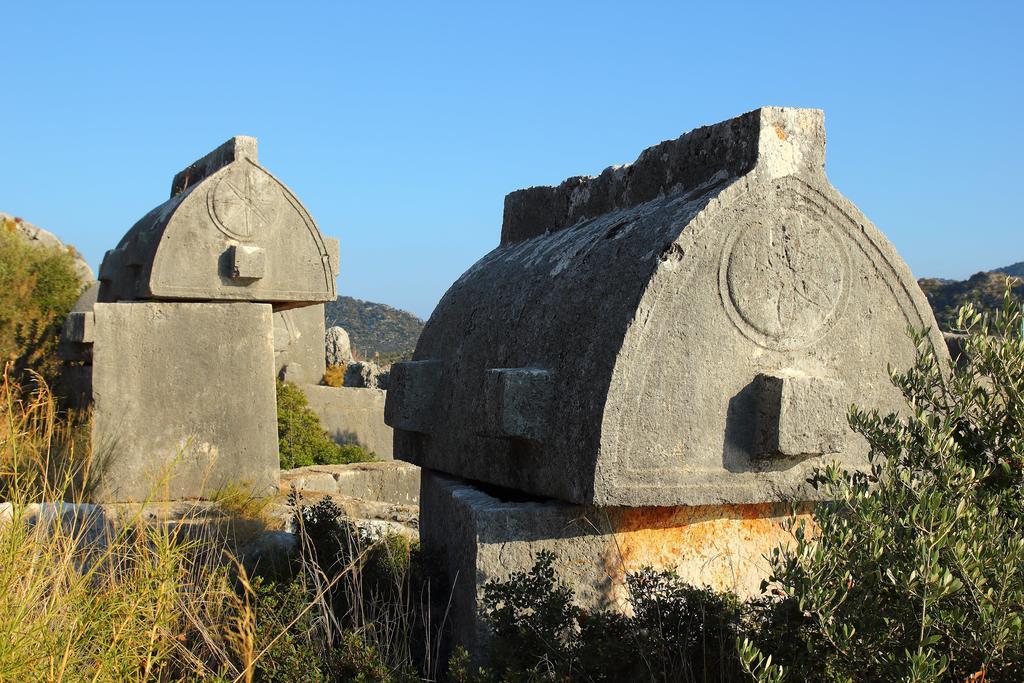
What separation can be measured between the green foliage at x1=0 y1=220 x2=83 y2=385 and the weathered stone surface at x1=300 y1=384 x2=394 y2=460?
2584mm

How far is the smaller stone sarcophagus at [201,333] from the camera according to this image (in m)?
7.17

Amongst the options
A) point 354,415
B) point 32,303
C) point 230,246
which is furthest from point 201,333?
point 32,303

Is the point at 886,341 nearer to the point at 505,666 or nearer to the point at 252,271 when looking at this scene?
the point at 505,666

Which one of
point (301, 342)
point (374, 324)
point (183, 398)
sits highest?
point (374, 324)

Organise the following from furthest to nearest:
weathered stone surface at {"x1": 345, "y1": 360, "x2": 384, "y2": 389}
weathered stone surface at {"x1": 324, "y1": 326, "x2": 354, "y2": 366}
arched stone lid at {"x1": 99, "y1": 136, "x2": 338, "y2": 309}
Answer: weathered stone surface at {"x1": 324, "y1": 326, "x2": 354, "y2": 366}, weathered stone surface at {"x1": 345, "y1": 360, "x2": 384, "y2": 389}, arched stone lid at {"x1": 99, "y1": 136, "x2": 338, "y2": 309}

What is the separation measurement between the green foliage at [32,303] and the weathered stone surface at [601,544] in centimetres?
728

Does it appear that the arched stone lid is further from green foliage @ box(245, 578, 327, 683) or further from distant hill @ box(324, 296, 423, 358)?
distant hill @ box(324, 296, 423, 358)

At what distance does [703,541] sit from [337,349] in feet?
48.0

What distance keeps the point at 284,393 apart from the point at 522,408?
731cm

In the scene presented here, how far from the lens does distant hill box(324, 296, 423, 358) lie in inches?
1501

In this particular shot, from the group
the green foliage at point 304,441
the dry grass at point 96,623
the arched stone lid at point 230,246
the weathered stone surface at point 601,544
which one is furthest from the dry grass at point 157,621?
the green foliage at point 304,441

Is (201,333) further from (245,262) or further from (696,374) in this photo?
(696,374)

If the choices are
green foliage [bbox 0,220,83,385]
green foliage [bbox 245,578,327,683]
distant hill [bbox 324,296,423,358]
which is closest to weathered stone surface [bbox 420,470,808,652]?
green foliage [bbox 245,578,327,683]

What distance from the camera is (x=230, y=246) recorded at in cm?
820
